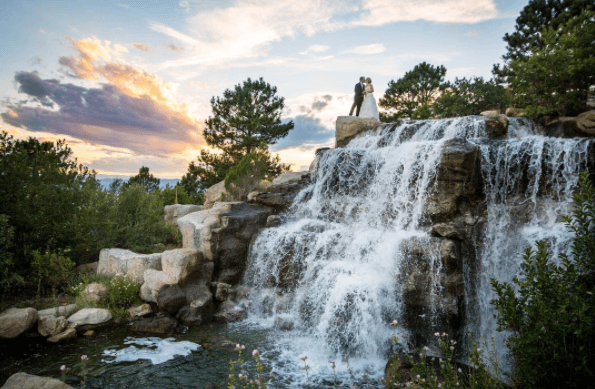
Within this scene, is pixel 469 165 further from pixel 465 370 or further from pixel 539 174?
pixel 465 370

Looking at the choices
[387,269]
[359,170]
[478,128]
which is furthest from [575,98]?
[387,269]

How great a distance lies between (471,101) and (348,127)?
29.8ft

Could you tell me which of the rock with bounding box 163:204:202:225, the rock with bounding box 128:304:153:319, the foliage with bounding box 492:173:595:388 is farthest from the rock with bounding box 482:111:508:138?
the rock with bounding box 163:204:202:225

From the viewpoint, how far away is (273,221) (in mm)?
12219

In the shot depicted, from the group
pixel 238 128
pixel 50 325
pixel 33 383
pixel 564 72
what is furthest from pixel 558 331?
pixel 238 128

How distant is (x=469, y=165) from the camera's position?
9375 mm

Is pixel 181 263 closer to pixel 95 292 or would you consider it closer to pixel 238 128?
pixel 95 292

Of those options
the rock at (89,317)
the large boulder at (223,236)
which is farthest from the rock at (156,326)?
the large boulder at (223,236)

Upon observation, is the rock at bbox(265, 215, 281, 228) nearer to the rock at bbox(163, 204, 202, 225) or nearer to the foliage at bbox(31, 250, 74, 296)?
the foliage at bbox(31, 250, 74, 296)

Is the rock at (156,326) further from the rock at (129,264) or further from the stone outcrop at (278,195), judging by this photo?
the stone outcrop at (278,195)

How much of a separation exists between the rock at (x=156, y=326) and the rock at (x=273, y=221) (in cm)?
458

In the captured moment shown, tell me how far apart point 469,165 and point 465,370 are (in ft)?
17.8

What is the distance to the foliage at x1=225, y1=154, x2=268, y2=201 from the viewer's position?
52.1 feet

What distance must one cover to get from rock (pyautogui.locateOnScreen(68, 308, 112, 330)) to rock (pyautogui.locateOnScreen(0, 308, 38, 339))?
0.85 metres
